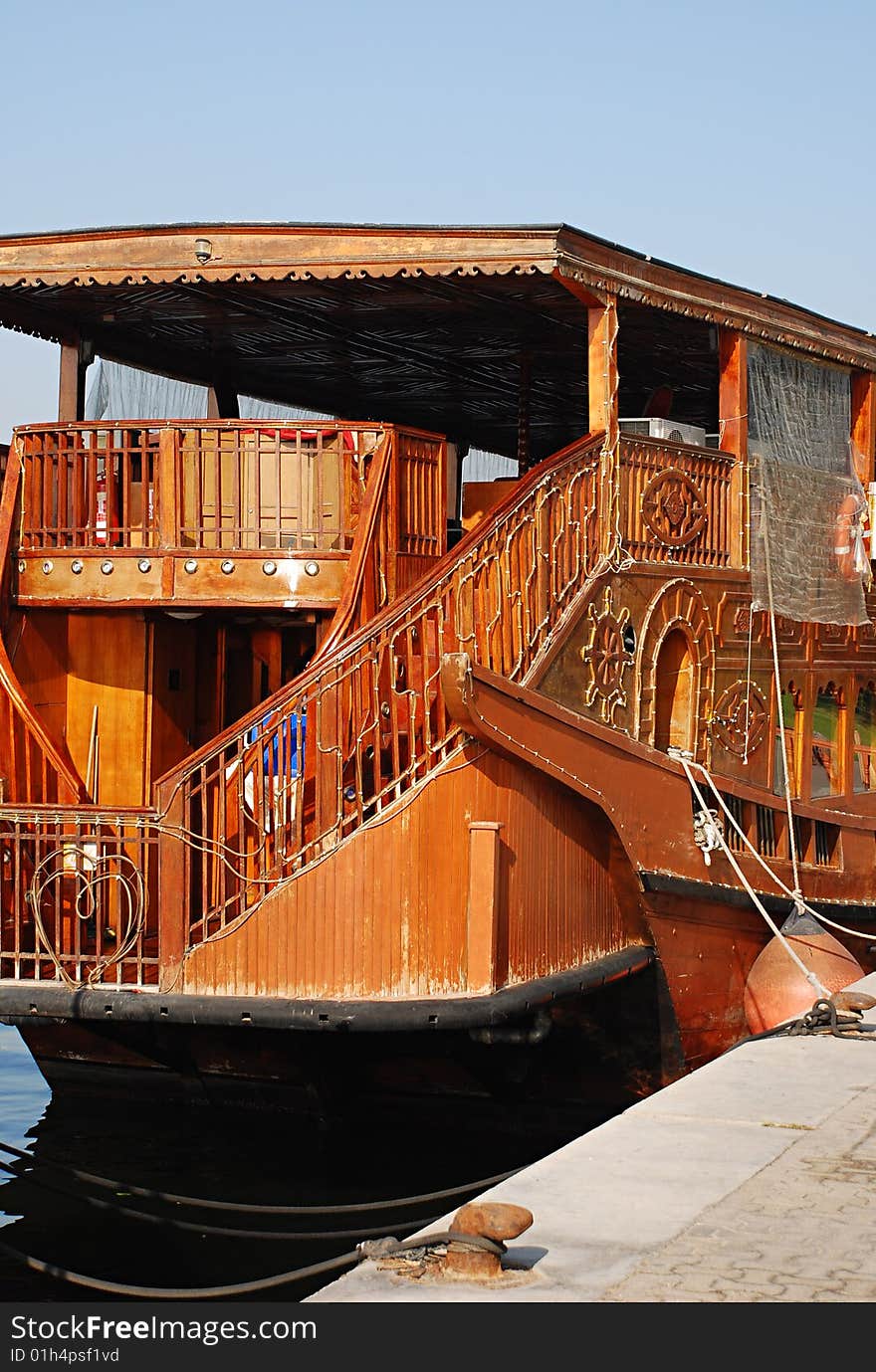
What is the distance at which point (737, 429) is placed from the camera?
1173cm

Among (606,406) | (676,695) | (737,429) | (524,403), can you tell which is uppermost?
(524,403)

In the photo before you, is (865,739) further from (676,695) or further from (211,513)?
(211,513)

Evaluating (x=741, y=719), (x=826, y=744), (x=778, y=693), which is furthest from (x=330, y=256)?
(x=826, y=744)

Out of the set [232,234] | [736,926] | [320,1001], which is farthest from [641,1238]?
[232,234]

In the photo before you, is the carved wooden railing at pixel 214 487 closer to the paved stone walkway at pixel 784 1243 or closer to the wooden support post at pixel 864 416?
the paved stone walkway at pixel 784 1243

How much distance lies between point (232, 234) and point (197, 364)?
16.9 feet

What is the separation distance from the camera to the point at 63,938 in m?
9.25

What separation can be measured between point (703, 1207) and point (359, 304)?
24.5ft

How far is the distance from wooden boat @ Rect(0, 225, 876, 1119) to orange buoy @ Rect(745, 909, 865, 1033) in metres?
0.17

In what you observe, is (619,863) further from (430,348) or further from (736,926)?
(430,348)

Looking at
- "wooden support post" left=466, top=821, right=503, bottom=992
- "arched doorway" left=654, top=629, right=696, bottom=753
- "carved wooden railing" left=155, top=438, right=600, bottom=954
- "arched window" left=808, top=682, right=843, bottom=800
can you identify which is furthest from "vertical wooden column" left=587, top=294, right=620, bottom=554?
"arched window" left=808, top=682, right=843, bottom=800

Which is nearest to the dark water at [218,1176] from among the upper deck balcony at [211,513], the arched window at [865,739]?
the upper deck balcony at [211,513]

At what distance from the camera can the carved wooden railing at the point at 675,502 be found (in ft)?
34.5

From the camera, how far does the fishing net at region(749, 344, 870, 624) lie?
11859 millimetres
